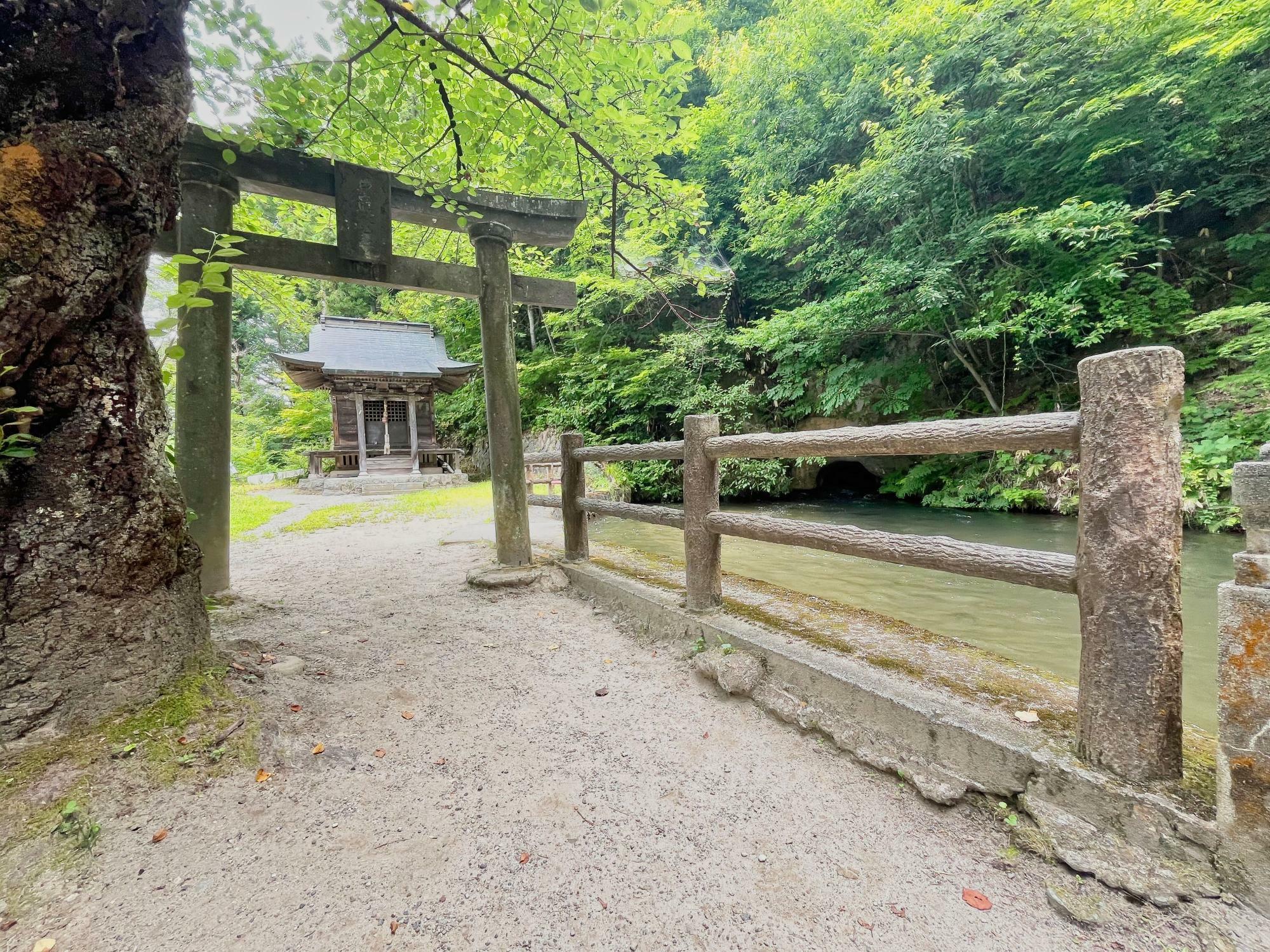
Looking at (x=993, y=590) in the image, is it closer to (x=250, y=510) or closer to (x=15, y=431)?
(x=15, y=431)

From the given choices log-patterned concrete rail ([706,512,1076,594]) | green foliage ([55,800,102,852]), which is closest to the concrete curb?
log-patterned concrete rail ([706,512,1076,594])

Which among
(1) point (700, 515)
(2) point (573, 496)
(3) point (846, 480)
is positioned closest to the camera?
(1) point (700, 515)

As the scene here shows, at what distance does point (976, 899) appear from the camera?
1.11m

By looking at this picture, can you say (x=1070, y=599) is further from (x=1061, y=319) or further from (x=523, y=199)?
(x=523, y=199)

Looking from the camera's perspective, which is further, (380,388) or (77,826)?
(380,388)

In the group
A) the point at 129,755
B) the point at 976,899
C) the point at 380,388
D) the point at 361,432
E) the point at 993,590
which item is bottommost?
the point at 993,590

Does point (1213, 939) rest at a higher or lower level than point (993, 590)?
higher

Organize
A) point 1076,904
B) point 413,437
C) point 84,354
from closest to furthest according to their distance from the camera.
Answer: point 1076,904
point 84,354
point 413,437

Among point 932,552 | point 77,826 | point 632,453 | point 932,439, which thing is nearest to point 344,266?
point 632,453

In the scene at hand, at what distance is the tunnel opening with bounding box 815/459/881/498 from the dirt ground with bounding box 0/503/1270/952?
10461 millimetres

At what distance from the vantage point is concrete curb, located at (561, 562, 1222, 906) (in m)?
1.07

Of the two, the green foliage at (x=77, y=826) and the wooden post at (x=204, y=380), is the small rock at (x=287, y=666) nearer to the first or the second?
the green foliage at (x=77, y=826)

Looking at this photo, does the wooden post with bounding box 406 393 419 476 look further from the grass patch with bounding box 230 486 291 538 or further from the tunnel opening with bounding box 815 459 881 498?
the tunnel opening with bounding box 815 459 881 498

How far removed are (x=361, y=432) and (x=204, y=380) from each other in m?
12.3
